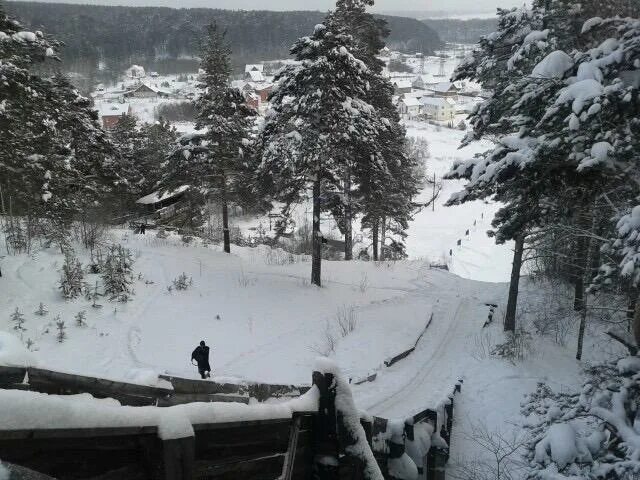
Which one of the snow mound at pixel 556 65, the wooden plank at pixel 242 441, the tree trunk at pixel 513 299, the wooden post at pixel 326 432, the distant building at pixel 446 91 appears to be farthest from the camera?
the distant building at pixel 446 91

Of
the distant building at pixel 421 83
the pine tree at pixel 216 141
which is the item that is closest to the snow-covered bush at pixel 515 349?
the pine tree at pixel 216 141

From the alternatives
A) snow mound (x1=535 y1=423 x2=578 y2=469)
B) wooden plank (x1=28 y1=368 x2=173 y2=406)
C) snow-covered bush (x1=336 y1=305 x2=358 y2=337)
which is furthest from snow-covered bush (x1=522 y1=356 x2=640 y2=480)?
snow-covered bush (x1=336 y1=305 x2=358 y2=337)

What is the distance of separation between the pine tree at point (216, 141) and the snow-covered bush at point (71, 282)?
8.17 metres

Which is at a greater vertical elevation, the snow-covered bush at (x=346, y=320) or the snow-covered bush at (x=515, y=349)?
the snow-covered bush at (x=515, y=349)

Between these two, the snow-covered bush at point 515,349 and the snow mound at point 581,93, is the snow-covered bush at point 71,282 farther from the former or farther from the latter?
the snow mound at point 581,93

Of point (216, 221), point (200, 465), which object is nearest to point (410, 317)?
point (200, 465)

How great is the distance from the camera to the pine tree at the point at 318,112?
18109mm

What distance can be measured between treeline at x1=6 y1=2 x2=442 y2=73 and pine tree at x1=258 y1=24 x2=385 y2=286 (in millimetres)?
150186

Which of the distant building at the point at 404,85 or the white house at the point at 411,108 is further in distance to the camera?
the distant building at the point at 404,85

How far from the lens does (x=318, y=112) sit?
18625mm

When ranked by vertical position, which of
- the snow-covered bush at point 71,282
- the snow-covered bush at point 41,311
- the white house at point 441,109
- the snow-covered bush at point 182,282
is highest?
the white house at point 441,109

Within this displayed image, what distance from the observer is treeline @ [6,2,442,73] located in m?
159

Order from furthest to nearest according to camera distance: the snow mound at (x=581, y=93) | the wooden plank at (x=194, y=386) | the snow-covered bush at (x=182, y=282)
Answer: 1. the snow-covered bush at (x=182, y=282)
2. the snow mound at (x=581, y=93)
3. the wooden plank at (x=194, y=386)

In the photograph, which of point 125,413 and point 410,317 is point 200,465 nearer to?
point 125,413
